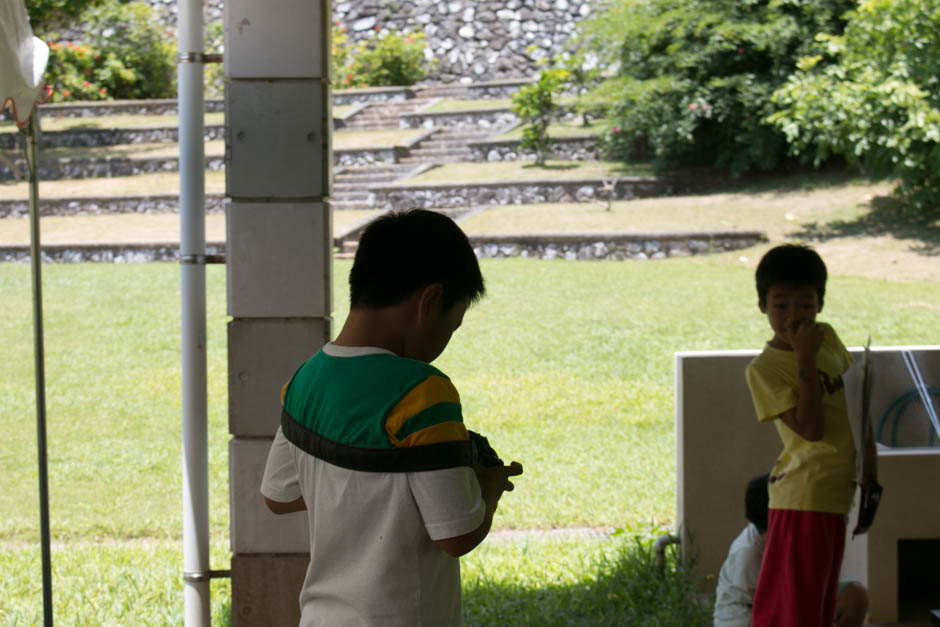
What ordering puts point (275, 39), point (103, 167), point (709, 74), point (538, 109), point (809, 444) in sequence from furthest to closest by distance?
point (103, 167) < point (538, 109) < point (709, 74) < point (275, 39) < point (809, 444)

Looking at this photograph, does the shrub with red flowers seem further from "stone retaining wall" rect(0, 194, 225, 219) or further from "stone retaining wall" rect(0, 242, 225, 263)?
"stone retaining wall" rect(0, 242, 225, 263)

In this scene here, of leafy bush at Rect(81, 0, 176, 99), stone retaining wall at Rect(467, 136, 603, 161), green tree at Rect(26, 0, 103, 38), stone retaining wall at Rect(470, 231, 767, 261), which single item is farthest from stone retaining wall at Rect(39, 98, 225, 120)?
stone retaining wall at Rect(470, 231, 767, 261)

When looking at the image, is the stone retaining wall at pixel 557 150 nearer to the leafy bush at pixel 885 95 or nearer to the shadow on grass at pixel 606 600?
the leafy bush at pixel 885 95

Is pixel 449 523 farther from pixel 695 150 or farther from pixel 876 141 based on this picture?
pixel 695 150

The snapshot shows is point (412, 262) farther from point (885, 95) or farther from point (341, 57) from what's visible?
point (341, 57)

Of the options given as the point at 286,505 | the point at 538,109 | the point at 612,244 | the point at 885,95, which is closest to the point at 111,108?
the point at 538,109

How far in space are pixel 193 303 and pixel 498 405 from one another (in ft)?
13.0

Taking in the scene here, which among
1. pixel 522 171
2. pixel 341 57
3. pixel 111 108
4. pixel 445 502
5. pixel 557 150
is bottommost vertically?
pixel 445 502

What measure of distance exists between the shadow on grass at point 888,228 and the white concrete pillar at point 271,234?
7.71 metres

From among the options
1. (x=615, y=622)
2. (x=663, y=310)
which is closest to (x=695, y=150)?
(x=663, y=310)

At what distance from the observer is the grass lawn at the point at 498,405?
375 cm

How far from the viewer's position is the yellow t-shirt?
2.29 metres

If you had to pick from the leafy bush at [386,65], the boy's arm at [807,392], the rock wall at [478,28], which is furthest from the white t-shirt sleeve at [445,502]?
the rock wall at [478,28]

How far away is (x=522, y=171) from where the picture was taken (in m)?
12.4
